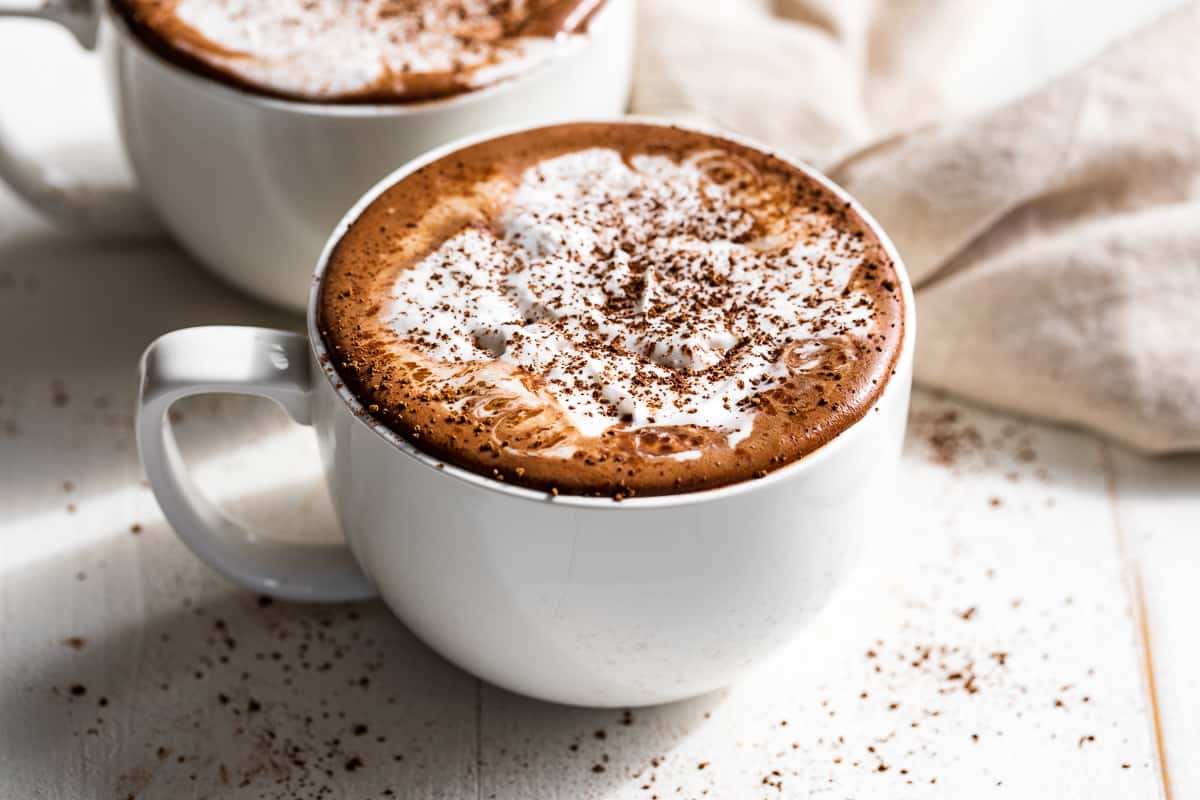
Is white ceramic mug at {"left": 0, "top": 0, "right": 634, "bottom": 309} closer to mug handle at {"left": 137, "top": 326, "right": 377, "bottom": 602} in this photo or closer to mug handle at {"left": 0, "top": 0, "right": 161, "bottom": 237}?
mug handle at {"left": 0, "top": 0, "right": 161, "bottom": 237}

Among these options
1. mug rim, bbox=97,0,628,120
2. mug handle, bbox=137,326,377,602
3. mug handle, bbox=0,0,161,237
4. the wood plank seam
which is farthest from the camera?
mug handle, bbox=0,0,161,237

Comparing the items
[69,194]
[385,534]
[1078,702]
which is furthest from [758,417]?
[69,194]

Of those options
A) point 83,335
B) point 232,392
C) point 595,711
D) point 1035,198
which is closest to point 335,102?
point 232,392

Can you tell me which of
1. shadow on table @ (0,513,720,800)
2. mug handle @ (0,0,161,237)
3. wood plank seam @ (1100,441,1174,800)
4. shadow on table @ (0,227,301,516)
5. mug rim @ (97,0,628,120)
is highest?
mug rim @ (97,0,628,120)

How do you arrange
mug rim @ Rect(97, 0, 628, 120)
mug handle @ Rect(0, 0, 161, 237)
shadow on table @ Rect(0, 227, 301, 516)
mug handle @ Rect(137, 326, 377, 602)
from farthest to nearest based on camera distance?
mug handle @ Rect(0, 0, 161, 237) → shadow on table @ Rect(0, 227, 301, 516) → mug rim @ Rect(97, 0, 628, 120) → mug handle @ Rect(137, 326, 377, 602)

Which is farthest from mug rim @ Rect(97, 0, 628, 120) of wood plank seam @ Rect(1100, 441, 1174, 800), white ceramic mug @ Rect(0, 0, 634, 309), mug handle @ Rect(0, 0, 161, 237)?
wood plank seam @ Rect(1100, 441, 1174, 800)

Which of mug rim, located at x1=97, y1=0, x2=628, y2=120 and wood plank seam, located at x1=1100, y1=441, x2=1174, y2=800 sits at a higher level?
mug rim, located at x1=97, y1=0, x2=628, y2=120

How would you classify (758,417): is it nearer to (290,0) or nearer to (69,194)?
(290,0)

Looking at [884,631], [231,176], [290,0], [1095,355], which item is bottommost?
[884,631]
